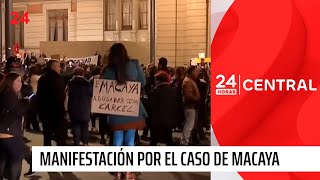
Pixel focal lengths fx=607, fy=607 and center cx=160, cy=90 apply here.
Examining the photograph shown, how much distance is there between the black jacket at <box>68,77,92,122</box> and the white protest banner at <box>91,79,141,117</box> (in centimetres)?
369

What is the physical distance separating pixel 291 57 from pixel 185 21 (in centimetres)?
3164

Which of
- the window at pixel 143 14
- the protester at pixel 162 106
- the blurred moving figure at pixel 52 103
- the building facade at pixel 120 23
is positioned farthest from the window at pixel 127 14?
the blurred moving figure at pixel 52 103

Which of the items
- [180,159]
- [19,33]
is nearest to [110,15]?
[19,33]

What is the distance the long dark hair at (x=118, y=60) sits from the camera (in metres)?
7.12

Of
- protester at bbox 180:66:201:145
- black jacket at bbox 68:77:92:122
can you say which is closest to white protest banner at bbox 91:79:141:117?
black jacket at bbox 68:77:92:122

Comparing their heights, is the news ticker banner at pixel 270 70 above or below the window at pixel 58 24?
below

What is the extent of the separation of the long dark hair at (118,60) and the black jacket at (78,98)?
146 inches

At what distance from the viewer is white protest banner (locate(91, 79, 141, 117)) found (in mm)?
7086

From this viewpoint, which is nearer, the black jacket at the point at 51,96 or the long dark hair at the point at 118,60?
the long dark hair at the point at 118,60

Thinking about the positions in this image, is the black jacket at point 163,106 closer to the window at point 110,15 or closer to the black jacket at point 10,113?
the black jacket at point 10,113

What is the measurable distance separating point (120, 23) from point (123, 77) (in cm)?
3417

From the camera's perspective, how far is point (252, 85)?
13.1 ft

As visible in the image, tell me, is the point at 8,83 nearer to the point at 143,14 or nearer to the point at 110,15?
the point at 143,14

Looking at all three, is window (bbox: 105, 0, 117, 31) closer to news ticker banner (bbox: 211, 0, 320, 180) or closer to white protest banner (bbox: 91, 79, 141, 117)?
white protest banner (bbox: 91, 79, 141, 117)
